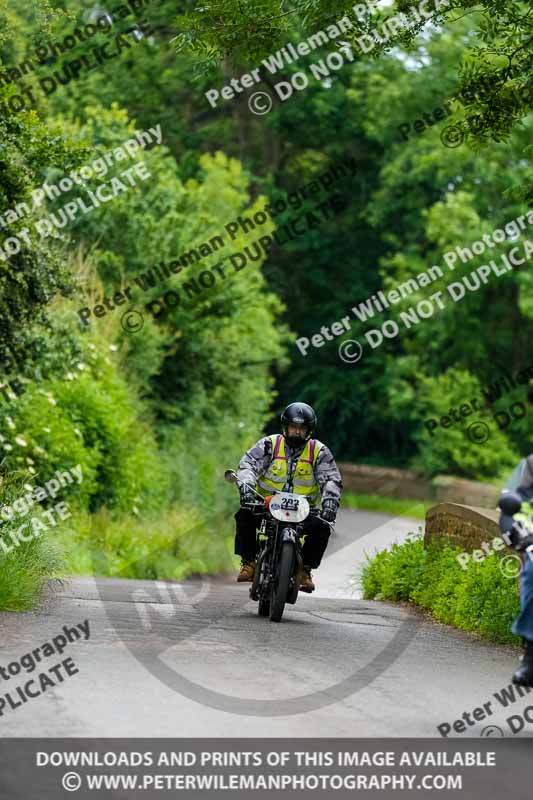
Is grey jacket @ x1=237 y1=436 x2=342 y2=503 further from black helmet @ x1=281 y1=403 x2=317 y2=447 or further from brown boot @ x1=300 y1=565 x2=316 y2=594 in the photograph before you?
brown boot @ x1=300 y1=565 x2=316 y2=594

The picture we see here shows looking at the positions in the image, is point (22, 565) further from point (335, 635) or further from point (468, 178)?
point (468, 178)

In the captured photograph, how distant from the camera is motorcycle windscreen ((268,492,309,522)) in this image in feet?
40.3

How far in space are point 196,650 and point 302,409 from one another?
9.81 ft

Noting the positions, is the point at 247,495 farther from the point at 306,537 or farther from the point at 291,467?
the point at 306,537

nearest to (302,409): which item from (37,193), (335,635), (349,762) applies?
(335,635)

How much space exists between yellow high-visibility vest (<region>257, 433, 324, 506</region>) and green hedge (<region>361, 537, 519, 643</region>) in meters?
1.79

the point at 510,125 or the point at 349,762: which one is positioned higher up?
the point at 510,125

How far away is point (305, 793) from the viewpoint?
23.0 ft

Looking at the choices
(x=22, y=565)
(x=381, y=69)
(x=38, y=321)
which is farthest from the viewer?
(x=381, y=69)

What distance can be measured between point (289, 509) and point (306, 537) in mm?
643

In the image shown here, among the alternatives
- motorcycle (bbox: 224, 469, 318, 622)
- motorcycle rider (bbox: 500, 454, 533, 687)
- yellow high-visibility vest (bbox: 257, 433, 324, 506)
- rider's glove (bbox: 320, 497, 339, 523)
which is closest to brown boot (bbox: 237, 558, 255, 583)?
motorcycle (bbox: 224, 469, 318, 622)

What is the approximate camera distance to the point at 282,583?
12.2 metres

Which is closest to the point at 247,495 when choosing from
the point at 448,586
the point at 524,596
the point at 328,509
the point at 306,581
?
the point at 328,509

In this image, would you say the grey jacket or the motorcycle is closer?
the motorcycle
